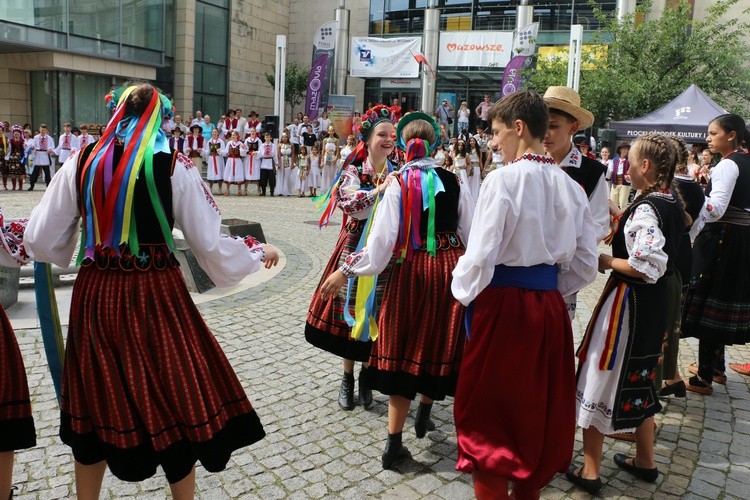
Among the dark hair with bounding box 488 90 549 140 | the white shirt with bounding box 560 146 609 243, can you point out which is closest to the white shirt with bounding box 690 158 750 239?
the white shirt with bounding box 560 146 609 243

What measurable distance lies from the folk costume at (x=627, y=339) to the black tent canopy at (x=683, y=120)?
33.3ft

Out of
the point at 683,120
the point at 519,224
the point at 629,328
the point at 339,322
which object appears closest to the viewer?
the point at 519,224

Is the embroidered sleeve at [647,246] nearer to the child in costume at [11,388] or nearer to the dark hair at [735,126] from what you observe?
the dark hair at [735,126]

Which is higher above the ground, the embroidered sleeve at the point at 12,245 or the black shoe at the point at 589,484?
the embroidered sleeve at the point at 12,245

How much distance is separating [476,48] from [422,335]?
25302 millimetres

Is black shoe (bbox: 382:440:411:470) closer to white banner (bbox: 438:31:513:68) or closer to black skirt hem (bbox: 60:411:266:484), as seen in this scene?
Answer: black skirt hem (bbox: 60:411:266:484)

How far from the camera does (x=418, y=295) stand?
3.34m

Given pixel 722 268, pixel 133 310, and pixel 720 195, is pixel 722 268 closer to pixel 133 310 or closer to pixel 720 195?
pixel 720 195

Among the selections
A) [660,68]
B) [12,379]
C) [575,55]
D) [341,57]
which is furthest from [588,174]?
[341,57]

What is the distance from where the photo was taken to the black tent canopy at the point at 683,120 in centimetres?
1231

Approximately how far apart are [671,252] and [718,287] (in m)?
1.83

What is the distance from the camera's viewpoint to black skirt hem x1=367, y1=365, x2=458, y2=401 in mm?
3268

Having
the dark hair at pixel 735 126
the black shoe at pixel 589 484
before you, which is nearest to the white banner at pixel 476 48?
the dark hair at pixel 735 126

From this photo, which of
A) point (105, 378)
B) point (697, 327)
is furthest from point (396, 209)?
point (697, 327)
